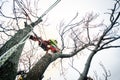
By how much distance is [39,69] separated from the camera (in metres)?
5.84

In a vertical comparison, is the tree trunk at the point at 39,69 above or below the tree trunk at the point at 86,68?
above

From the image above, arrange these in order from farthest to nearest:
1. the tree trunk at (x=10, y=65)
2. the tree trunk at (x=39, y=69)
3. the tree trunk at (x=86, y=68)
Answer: the tree trunk at (x=86, y=68)
the tree trunk at (x=39, y=69)
the tree trunk at (x=10, y=65)

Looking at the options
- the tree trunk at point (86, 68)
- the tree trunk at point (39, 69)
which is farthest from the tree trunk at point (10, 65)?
the tree trunk at point (86, 68)

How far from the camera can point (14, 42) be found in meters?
5.70

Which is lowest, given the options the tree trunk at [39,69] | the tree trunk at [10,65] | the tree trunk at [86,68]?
the tree trunk at [86,68]

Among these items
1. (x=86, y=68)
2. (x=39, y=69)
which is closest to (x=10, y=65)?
(x=39, y=69)

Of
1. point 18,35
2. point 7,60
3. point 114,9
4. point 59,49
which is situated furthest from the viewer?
point 114,9

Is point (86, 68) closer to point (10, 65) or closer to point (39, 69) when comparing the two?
point (39, 69)

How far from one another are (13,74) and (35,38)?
8.63 feet

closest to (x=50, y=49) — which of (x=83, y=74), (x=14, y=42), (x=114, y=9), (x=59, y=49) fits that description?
(x=59, y=49)

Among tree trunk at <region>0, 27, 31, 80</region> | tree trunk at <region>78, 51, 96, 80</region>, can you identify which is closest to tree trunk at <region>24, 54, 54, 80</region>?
tree trunk at <region>0, 27, 31, 80</region>

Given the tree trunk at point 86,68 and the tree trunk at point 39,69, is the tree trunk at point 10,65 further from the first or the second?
the tree trunk at point 86,68

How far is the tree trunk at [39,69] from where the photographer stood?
5.54 meters

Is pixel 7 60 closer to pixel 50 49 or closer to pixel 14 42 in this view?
pixel 14 42
